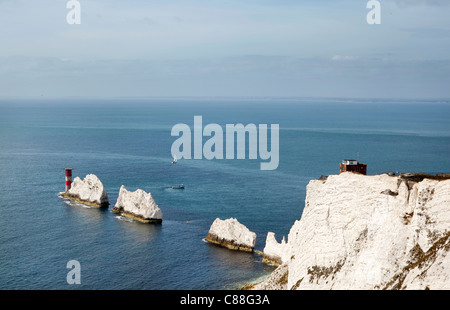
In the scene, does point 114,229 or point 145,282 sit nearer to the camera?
point 145,282

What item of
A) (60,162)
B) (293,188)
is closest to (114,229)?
(293,188)

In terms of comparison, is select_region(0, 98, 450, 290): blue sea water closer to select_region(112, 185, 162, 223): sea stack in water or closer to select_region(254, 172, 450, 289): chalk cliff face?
select_region(112, 185, 162, 223): sea stack in water

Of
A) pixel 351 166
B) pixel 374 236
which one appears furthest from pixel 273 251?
pixel 374 236

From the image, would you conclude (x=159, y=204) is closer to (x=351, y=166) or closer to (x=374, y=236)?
(x=351, y=166)

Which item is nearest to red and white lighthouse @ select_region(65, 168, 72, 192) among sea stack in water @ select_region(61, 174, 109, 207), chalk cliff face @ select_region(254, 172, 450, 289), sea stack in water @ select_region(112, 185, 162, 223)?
sea stack in water @ select_region(61, 174, 109, 207)

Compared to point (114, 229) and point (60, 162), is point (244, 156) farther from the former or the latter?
point (114, 229)

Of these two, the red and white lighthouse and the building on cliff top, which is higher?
the building on cliff top
